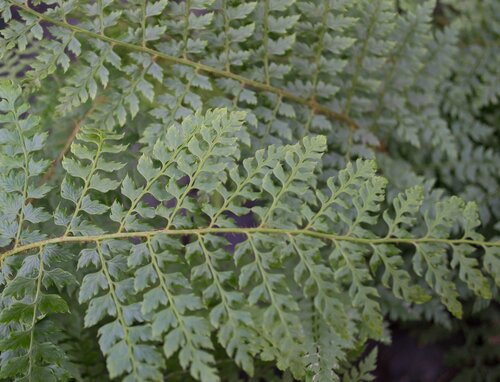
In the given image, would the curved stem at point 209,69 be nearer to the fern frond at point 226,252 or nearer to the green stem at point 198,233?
the fern frond at point 226,252

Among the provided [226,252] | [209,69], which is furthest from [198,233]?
[209,69]

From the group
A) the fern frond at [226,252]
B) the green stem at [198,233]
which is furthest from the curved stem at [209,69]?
the green stem at [198,233]

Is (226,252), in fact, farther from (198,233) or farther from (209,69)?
(209,69)

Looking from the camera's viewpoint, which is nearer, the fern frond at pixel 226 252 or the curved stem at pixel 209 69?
the fern frond at pixel 226 252

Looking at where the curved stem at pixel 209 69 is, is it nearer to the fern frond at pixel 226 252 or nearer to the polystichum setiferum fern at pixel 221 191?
the polystichum setiferum fern at pixel 221 191

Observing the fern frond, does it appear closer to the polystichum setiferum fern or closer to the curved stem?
the polystichum setiferum fern

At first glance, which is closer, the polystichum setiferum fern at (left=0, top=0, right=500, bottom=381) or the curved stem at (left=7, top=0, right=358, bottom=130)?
the polystichum setiferum fern at (left=0, top=0, right=500, bottom=381)

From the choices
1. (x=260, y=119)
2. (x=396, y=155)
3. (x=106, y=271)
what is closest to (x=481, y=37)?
(x=396, y=155)

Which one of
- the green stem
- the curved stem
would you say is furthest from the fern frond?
the curved stem

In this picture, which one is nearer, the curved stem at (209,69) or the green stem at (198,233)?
the green stem at (198,233)
